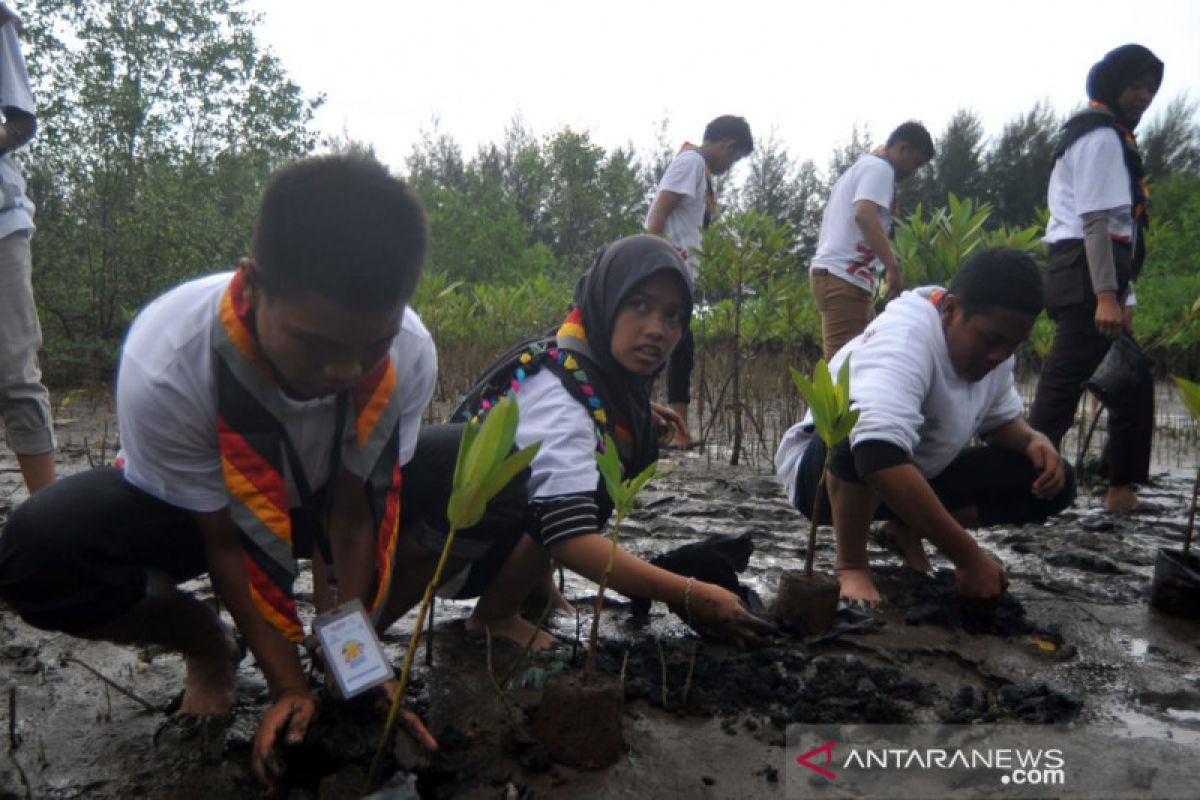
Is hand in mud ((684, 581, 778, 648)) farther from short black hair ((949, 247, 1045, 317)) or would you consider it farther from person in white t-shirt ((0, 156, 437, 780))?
short black hair ((949, 247, 1045, 317))

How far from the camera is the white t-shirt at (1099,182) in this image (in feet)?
11.4

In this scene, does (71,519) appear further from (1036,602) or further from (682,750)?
(1036,602)

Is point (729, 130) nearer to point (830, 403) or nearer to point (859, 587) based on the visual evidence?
point (859, 587)

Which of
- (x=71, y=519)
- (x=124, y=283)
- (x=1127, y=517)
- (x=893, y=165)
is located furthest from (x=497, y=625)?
(x=124, y=283)

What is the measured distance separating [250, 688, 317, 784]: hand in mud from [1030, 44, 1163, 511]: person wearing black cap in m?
3.33

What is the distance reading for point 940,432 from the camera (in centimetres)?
254

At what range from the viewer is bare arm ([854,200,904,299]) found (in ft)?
14.2

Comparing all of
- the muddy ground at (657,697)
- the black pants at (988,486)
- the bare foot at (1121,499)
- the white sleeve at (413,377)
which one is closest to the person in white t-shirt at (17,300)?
the muddy ground at (657,697)

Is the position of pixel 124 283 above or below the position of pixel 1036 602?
above

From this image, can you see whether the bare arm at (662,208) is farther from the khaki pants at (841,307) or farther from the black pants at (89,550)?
the black pants at (89,550)

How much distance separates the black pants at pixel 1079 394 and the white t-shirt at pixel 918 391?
106 centimetres

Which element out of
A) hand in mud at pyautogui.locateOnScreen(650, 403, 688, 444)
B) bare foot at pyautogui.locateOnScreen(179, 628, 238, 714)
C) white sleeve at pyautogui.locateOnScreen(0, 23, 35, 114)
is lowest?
bare foot at pyautogui.locateOnScreen(179, 628, 238, 714)

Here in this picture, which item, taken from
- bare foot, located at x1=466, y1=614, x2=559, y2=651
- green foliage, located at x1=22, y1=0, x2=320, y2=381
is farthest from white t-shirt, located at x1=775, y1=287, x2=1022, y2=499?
green foliage, located at x1=22, y1=0, x2=320, y2=381

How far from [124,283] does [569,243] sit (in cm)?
2122
